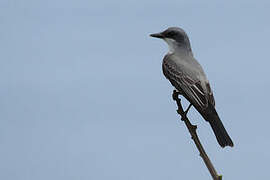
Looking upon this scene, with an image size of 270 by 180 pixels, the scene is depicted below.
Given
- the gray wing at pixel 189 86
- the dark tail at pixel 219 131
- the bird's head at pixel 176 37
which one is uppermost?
the bird's head at pixel 176 37

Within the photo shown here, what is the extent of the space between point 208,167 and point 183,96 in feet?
15.0

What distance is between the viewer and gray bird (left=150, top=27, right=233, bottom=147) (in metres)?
7.68

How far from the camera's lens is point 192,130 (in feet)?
15.7

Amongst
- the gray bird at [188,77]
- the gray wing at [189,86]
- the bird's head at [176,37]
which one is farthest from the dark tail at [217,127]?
the bird's head at [176,37]

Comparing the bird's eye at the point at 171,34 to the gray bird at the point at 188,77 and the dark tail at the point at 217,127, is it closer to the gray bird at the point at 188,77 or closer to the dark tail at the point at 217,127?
the gray bird at the point at 188,77

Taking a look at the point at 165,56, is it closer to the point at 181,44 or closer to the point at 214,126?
the point at 181,44

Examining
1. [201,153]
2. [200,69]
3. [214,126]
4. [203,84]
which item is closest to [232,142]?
[214,126]

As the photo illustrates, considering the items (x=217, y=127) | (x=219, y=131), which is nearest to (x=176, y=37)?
(x=217, y=127)

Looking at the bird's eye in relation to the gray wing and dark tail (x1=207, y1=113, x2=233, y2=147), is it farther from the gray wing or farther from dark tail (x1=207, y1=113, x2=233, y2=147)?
dark tail (x1=207, y1=113, x2=233, y2=147)

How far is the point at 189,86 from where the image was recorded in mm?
8734

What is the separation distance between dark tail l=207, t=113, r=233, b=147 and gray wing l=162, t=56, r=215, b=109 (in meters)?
0.31

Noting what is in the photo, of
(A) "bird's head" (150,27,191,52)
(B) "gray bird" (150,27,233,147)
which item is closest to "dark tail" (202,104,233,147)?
(B) "gray bird" (150,27,233,147)

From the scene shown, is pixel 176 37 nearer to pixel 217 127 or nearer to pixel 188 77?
pixel 188 77

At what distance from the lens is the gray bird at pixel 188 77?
768cm
